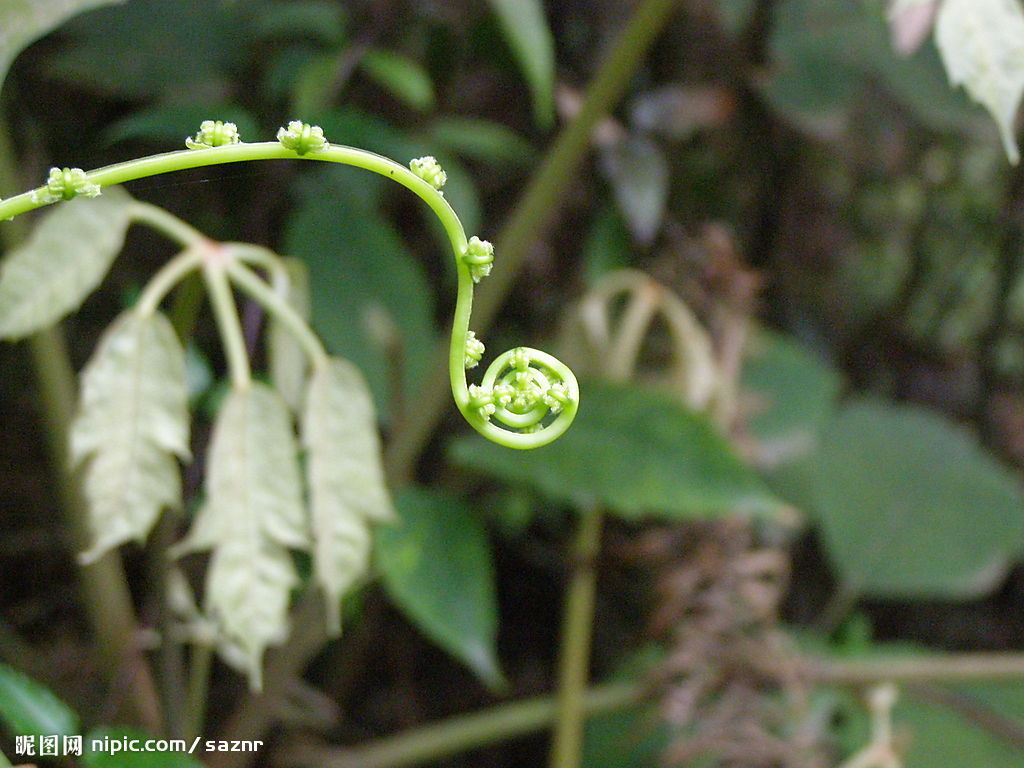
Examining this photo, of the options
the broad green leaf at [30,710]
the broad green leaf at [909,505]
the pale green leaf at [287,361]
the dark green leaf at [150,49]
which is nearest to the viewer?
the broad green leaf at [30,710]

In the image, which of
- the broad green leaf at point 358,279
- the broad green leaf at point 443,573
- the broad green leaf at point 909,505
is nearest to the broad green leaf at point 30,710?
the broad green leaf at point 443,573

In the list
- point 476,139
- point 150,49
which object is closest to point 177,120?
point 150,49

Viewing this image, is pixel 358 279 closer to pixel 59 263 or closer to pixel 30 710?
pixel 59 263

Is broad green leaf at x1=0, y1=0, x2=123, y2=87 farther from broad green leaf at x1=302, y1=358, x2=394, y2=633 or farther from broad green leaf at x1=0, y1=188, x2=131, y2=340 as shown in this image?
broad green leaf at x1=302, y1=358, x2=394, y2=633

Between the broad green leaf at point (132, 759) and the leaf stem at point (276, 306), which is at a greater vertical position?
the leaf stem at point (276, 306)

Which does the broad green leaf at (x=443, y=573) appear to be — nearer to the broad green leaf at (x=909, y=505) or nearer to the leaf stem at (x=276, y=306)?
the leaf stem at (x=276, y=306)

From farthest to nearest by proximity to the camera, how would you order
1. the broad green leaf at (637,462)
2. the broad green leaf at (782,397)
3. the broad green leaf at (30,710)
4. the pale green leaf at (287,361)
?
the broad green leaf at (782,397)
the broad green leaf at (637,462)
the pale green leaf at (287,361)
the broad green leaf at (30,710)

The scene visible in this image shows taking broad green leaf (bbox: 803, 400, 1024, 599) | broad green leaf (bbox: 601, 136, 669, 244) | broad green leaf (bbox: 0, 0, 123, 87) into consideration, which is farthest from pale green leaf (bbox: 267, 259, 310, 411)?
broad green leaf (bbox: 803, 400, 1024, 599)

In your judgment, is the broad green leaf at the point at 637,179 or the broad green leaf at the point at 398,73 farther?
the broad green leaf at the point at 637,179
